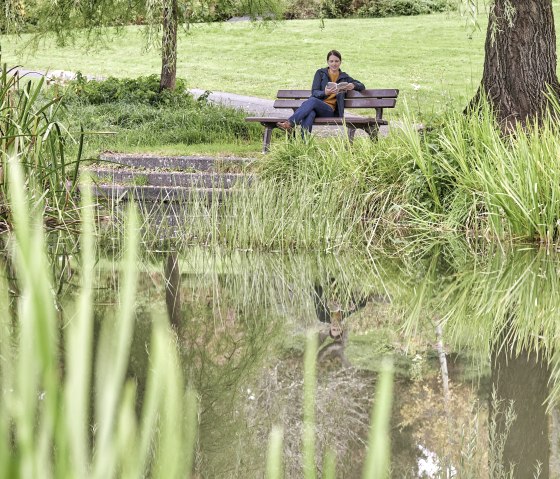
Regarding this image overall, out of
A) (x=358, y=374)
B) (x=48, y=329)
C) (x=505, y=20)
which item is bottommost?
(x=358, y=374)

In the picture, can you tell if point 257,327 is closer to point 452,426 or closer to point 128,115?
point 452,426

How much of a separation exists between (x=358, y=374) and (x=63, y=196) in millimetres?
3834

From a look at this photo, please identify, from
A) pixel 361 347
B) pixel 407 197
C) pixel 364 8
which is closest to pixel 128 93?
pixel 407 197

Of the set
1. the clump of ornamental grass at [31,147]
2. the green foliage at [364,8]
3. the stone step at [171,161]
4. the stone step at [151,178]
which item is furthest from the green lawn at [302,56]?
the clump of ornamental grass at [31,147]

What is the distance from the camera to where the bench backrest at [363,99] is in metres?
11.8

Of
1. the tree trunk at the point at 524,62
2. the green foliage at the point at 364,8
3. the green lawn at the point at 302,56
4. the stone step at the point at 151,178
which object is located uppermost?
the tree trunk at the point at 524,62

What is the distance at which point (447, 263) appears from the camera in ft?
24.7

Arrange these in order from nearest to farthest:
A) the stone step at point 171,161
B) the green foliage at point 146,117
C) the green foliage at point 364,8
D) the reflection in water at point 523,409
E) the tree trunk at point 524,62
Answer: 1. the reflection in water at point 523,409
2. the tree trunk at point 524,62
3. the stone step at point 171,161
4. the green foliage at point 146,117
5. the green foliage at point 364,8

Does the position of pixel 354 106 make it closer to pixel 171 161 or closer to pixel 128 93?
pixel 171 161

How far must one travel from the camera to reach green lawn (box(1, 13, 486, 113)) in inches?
953

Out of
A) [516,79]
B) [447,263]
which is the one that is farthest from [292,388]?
[516,79]

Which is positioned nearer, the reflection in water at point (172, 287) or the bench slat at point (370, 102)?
the reflection in water at point (172, 287)

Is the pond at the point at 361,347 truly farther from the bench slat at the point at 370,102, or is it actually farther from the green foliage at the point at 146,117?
the green foliage at the point at 146,117

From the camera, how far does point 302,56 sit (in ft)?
94.5
